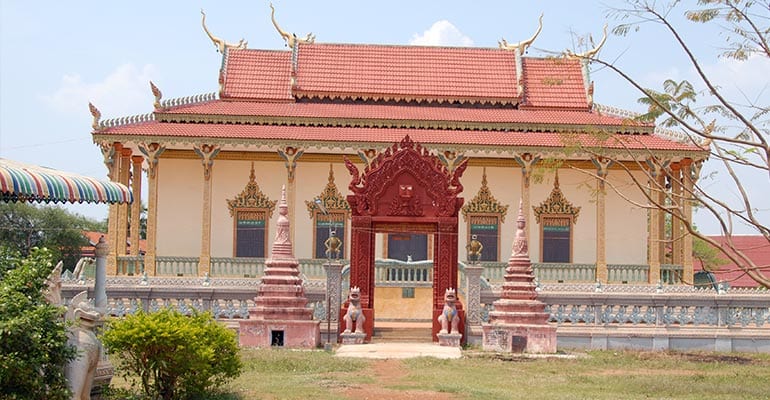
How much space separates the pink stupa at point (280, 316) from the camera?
15.4m

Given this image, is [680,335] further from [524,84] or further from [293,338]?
[524,84]

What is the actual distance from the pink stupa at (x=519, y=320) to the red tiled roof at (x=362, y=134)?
25.0ft

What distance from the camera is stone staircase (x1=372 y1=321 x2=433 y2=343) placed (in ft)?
53.3

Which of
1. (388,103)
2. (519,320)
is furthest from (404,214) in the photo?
(388,103)

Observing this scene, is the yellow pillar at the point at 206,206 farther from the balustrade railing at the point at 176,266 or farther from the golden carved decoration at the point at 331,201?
the golden carved decoration at the point at 331,201

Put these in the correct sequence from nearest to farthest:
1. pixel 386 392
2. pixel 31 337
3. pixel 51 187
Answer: pixel 31 337 < pixel 51 187 < pixel 386 392

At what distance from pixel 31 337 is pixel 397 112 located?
18.7 m

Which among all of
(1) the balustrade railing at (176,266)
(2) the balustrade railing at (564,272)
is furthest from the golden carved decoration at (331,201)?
(2) the balustrade railing at (564,272)

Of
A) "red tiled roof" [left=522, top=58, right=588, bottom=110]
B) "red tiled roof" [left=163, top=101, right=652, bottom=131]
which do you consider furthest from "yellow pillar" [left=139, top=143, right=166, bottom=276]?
"red tiled roof" [left=522, top=58, right=588, bottom=110]

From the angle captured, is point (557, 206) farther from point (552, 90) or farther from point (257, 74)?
point (257, 74)

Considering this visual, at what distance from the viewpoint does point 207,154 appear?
928 inches

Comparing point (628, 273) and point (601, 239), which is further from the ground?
point (601, 239)

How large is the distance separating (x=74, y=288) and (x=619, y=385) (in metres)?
9.67

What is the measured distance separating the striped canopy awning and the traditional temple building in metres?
13.3
